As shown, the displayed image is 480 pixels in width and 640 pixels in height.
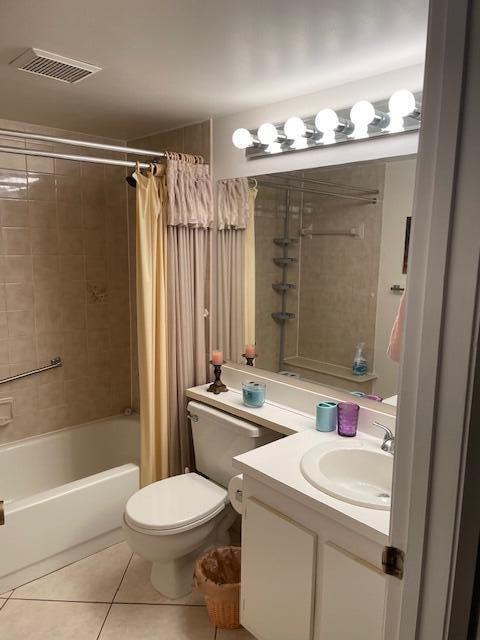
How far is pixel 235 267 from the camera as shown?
2537 millimetres

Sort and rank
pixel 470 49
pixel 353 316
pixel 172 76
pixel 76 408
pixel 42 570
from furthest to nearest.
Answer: pixel 76 408 → pixel 42 570 → pixel 353 316 → pixel 172 76 → pixel 470 49

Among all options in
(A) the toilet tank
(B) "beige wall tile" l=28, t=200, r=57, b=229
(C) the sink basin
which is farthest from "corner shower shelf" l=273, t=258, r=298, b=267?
(B) "beige wall tile" l=28, t=200, r=57, b=229

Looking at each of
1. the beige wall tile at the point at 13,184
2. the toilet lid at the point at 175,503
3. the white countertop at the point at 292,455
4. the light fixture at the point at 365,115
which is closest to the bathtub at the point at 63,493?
the toilet lid at the point at 175,503

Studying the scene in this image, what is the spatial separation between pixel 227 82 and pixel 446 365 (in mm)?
1669

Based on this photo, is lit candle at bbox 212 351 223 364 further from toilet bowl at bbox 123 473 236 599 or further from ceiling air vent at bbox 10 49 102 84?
ceiling air vent at bbox 10 49 102 84

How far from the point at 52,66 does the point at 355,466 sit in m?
1.91

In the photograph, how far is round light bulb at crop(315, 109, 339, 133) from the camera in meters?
1.92

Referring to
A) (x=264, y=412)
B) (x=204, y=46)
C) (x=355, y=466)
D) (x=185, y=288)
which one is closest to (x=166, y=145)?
(x=185, y=288)

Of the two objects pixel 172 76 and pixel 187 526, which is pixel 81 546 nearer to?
pixel 187 526

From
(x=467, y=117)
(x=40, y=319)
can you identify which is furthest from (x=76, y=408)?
(x=467, y=117)

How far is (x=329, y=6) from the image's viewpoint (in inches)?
52.9

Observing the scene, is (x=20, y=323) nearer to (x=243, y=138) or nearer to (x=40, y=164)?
(x=40, y=164)

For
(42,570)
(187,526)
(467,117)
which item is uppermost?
(467,117)

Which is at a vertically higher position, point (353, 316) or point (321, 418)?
point (353, 316)
